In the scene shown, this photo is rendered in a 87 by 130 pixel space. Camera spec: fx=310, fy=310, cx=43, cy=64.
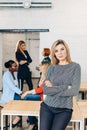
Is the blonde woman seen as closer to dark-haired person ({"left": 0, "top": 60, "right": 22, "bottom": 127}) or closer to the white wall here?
dark-haired person ({"left": 0, "top": 60, "right": 22, "bottom": 127})

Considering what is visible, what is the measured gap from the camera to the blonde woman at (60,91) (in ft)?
9.14

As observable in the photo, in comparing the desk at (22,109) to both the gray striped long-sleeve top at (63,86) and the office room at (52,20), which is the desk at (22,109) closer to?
the gray striped long-sleeve top at (63,86)

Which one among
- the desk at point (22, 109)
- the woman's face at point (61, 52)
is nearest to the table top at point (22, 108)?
the desk at point (22, 109)

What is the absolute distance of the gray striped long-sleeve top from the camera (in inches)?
110

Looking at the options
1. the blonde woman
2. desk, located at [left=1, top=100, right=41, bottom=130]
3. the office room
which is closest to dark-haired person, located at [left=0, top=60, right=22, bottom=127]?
desk, located at [left=1, top=100, right=41, bottom=130]

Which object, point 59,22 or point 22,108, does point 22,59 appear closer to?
point 59,22

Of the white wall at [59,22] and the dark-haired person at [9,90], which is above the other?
the white wall at [59,22]

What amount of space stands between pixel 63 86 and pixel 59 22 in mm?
6831

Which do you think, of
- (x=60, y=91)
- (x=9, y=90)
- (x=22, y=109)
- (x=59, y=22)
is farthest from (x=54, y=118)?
(x=59, y=22)

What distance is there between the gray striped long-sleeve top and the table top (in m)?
0.57

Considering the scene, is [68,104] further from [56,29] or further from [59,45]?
[56,29]

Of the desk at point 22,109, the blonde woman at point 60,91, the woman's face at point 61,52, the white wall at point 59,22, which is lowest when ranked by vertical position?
the desk at point 22,109

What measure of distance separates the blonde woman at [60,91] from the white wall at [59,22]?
260 inches

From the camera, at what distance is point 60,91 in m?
2.78
